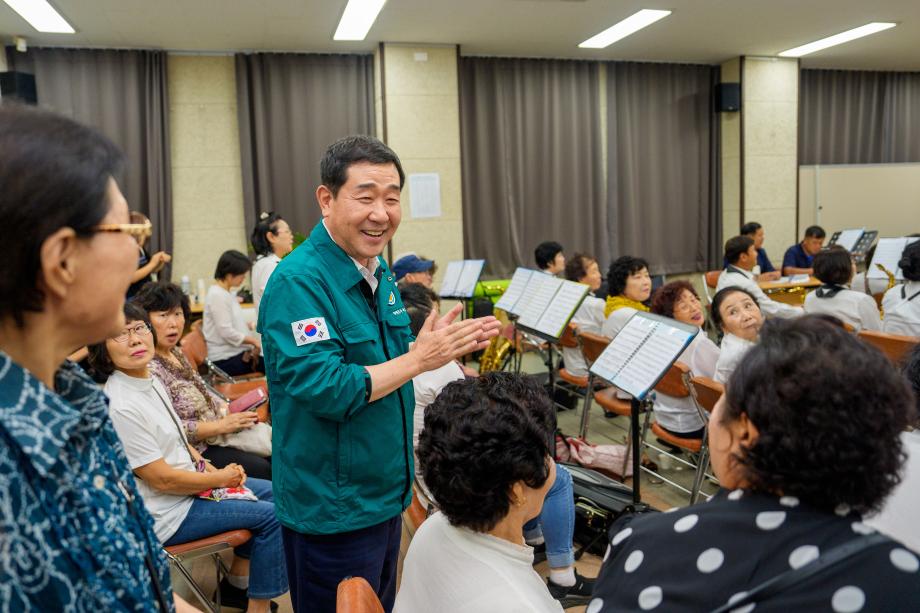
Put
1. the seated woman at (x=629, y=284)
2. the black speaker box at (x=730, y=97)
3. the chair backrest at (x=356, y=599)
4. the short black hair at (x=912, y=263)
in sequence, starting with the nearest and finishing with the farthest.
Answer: the chair backrest at (x=356, y=599) → the short black hair at (x=912, y=263) → the seated woman at (x=629, y=284) → the black speaker box at (x=730, y=97)

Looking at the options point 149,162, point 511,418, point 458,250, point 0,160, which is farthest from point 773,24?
point 0,160

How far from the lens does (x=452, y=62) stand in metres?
6.95

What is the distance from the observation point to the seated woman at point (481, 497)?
1.18 meters

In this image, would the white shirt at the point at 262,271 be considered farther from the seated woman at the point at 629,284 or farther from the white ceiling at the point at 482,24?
the seated woman at the point at 629,284

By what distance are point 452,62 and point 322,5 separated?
1834mm

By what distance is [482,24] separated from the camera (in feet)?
20.5

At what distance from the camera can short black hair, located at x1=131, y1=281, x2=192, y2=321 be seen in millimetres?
3014

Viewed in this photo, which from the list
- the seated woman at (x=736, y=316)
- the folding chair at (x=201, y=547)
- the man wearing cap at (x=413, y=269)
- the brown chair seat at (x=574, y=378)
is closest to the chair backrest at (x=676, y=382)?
the seated woman at (x=736, y=316)

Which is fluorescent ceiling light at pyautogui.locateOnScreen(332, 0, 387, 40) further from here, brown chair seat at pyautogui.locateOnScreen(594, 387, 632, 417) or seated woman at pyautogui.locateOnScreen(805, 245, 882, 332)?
seated woman at pyautogui.locateOnScreen(805, 245, 882, 332)

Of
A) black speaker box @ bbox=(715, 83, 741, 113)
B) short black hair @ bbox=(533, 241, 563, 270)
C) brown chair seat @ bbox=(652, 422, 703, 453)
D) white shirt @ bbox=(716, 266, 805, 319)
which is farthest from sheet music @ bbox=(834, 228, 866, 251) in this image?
brown chair seat @ bbox=(652, 422, 703, 453)

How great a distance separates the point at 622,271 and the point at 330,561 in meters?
3.53

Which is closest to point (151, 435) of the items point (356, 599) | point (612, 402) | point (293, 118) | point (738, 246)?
point (356, 599)

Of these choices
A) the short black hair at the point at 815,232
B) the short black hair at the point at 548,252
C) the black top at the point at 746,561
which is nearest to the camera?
the black top at the point at 746,561

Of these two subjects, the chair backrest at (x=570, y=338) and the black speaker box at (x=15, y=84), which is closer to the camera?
the chair backrest at (x=570, y=338)
